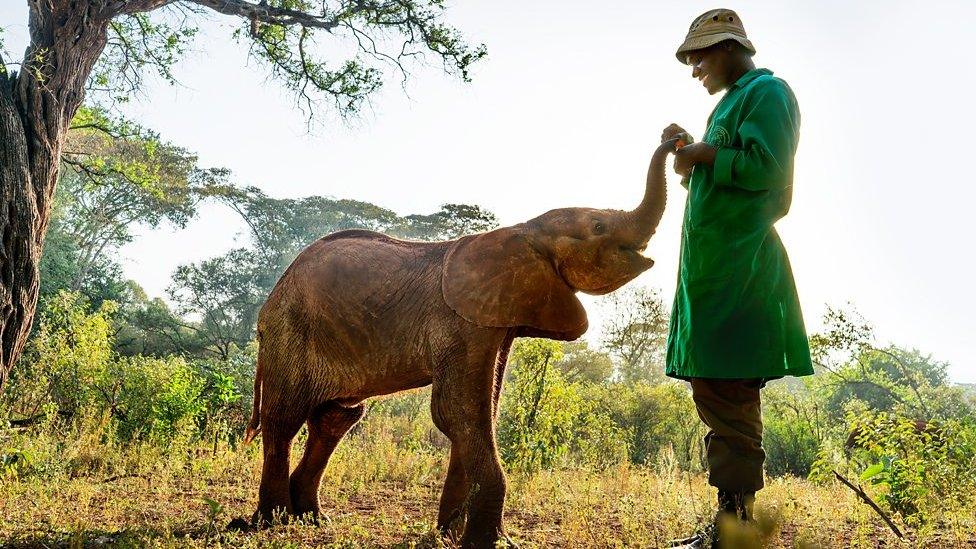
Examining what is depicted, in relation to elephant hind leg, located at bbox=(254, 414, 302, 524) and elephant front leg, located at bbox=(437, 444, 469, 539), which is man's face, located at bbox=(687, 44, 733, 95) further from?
elephant hind leg, located at bbox=(254, 414, 302, 524)

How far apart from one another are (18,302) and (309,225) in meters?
26.4

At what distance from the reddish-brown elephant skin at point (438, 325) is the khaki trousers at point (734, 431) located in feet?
3.12

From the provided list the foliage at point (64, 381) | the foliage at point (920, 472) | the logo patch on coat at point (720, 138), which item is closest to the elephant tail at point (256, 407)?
the logo patch on coat at point (720, 138)

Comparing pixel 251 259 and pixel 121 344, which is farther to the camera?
pixel 251 259

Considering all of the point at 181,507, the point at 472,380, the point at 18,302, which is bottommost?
the point at 181,507

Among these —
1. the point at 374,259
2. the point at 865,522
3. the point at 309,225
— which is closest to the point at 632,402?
the point at 865,522

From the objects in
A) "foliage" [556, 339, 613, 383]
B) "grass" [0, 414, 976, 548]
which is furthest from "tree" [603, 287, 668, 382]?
"grass" [0, 414, 976, 548]

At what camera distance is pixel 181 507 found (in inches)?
239

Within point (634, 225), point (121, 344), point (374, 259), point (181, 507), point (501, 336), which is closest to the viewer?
point (634, 225)

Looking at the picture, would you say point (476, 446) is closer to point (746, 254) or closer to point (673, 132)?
point (746, 254)

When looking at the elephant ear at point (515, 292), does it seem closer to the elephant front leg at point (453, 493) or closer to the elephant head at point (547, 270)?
the elephant head at point (547, 270)

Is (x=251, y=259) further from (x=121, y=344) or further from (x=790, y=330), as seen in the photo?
(x=790, y=330)

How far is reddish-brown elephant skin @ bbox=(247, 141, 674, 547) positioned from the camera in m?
4.11

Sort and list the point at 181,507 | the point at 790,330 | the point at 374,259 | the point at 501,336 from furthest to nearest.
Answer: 1. the point at 181,507
2. the point at 374,259
3. the point at 501,336
4. the point at 790,330
